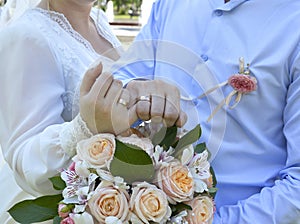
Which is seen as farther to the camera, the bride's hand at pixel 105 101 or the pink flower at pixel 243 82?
the pink flower at pixel 243 82

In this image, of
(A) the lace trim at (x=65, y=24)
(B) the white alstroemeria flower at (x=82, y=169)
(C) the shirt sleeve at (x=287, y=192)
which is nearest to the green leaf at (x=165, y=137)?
(B) the white alstroemeria flower at (x=82, y=169)

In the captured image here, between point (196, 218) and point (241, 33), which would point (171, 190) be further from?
point (241, 33)

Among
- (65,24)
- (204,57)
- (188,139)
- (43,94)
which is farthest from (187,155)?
(65,24)

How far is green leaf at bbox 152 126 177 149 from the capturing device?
0.68 metres

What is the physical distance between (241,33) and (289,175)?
0.27m

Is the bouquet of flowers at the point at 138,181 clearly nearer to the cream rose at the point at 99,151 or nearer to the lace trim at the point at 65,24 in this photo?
the cream rose at the point at 99,151

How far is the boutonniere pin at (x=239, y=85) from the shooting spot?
0.79m

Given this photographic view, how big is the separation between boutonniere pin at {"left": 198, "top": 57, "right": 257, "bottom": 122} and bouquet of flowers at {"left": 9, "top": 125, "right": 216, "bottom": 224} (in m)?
0.12

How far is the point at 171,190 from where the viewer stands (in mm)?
655

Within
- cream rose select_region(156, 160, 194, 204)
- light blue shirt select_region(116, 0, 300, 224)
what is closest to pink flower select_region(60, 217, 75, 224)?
cream rose select_region(156, 160, 194, 204)

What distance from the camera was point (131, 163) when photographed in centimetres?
65

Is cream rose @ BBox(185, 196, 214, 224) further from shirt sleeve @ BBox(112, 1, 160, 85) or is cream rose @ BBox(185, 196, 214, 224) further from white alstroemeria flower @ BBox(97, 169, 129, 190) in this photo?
shirt sleeve @ BBox(112, 1, 160, 85)

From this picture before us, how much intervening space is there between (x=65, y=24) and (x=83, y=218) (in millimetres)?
A: 701

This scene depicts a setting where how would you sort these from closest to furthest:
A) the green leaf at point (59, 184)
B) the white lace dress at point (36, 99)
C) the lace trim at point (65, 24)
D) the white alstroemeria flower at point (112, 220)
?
the white alstroemeria flower at point (112, 220) < the green leaf at point (59, 184) < the white lace dress at point (36, 99) < the lace trim at point (65, 24)
